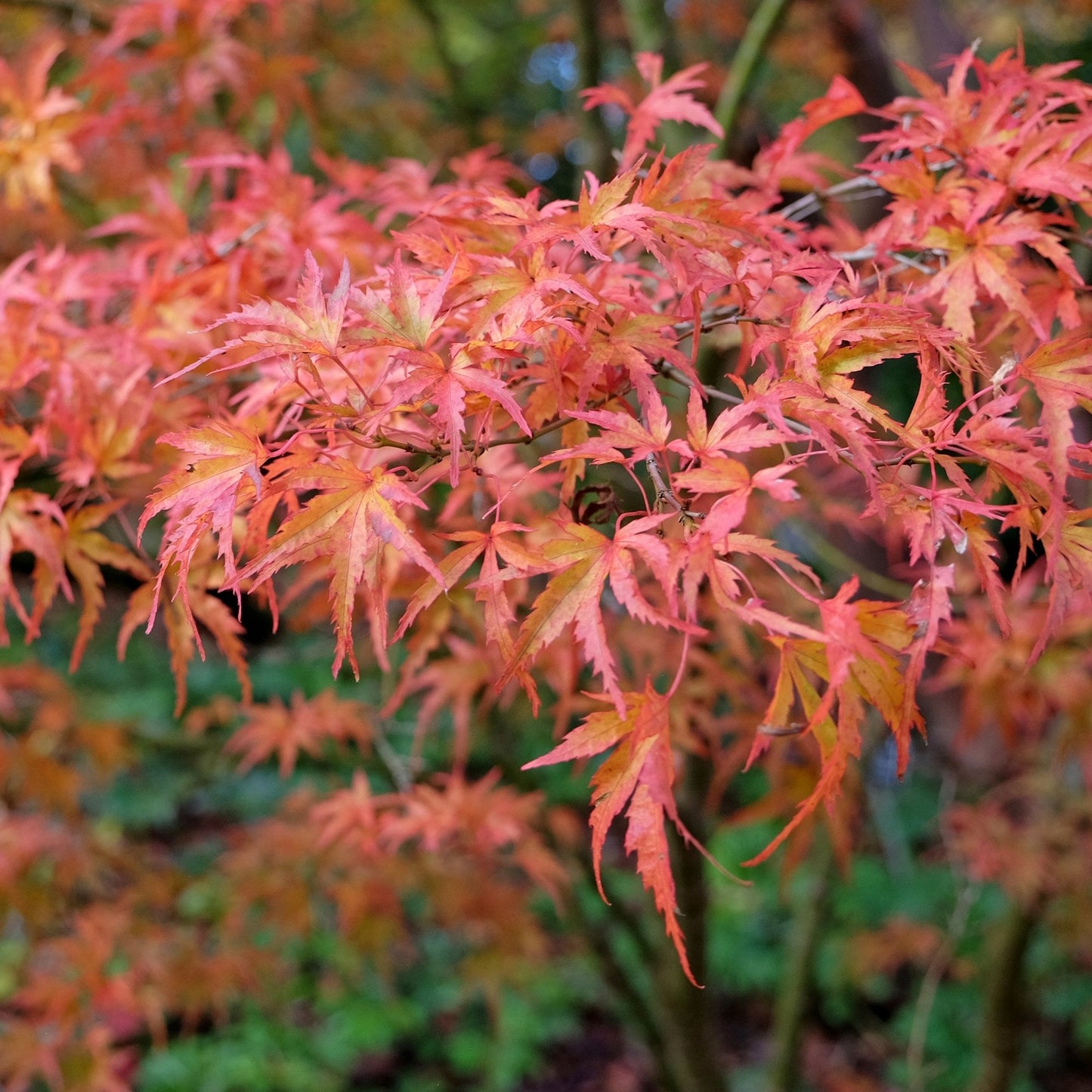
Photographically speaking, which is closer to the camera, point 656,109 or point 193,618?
point 193,618

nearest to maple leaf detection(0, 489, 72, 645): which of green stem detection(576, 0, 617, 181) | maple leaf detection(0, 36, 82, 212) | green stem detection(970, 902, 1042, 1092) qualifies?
maple leaf detection(0, 36, 82, 212)

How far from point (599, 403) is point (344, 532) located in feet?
0.75

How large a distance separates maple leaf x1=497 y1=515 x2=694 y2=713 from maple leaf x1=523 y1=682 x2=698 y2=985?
0.12ft

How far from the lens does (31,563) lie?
4.13 feet

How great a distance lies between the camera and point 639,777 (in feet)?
2.14

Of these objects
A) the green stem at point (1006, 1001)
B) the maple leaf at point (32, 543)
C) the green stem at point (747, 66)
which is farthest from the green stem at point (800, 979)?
the maple leaf at point (32, 543)

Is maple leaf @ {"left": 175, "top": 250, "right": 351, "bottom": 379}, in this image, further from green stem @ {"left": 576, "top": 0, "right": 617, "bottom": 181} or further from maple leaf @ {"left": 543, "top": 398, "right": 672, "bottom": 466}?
green stem @ {"left": 576, "top": 0, "right": 617, "bottom": 181}

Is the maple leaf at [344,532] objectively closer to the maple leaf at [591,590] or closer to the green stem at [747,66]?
the maple leaf at [591,590]

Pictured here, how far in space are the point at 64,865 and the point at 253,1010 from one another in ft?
4.93

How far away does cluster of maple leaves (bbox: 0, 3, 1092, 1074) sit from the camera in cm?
63

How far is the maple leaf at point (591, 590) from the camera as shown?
0.60 metres

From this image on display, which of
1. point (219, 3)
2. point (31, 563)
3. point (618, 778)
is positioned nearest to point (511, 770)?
point (31, 563)

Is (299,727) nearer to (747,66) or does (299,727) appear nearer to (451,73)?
(747,66)

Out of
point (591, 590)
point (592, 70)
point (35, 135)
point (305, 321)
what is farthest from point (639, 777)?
point (592, 70)
